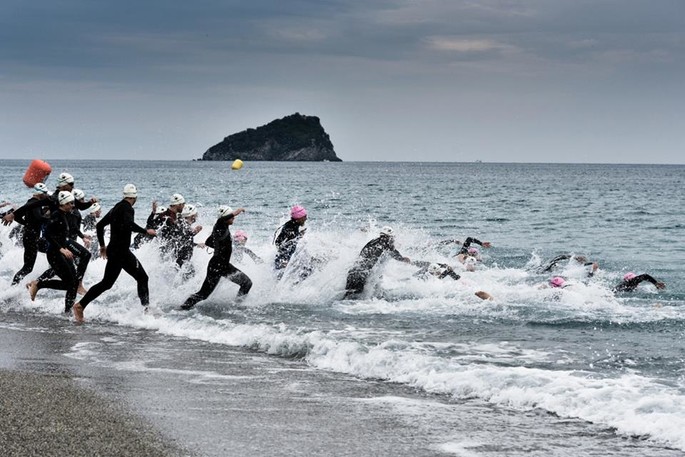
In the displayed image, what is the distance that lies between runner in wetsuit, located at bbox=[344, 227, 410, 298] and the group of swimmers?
19mm

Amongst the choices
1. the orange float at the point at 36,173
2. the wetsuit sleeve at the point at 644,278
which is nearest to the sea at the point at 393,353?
the wetsuit sleeve at the point at 644,278

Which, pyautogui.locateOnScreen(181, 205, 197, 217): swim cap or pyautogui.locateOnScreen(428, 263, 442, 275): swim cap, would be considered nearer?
pyautogui.locateOnScreen(181, 205, 197, 217): swim cap

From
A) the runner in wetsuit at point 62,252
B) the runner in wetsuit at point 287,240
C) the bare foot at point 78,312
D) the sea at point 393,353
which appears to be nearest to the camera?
the sea at point 393,353

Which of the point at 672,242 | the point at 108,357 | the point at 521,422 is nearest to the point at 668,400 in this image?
the point at 521,422

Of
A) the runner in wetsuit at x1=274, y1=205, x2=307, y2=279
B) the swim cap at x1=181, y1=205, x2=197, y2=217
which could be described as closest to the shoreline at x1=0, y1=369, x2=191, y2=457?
the swim cap at x1=181, y1=205, x2=197, y2=217

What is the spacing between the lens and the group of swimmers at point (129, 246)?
1329 centimetres

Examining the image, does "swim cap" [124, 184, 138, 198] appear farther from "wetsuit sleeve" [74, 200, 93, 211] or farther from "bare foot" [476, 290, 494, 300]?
"bare foot" [476, 290, 494, 300]

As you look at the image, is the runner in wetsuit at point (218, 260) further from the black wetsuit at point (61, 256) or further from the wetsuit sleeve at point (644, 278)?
the wetsuit sleeve at point (644, 278)

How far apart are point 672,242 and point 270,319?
75.6 feet

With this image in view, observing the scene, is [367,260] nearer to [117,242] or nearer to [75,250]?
[117,242]

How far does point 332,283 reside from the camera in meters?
16.4

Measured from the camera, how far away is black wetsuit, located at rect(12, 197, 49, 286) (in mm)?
14344

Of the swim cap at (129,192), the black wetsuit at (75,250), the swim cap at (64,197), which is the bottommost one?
the black wetsuit at (75,250)

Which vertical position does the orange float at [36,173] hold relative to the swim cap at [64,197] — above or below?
above
